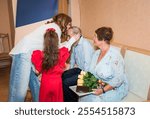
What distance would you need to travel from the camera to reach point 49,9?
→ 3.18 meters

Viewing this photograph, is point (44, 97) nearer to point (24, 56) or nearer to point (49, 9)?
point (24, 56)

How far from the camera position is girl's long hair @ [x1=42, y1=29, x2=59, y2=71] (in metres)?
2.07

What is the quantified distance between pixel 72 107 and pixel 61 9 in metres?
2.63

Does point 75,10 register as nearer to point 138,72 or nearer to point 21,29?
point 21,29

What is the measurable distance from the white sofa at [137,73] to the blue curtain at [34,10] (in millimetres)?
1437

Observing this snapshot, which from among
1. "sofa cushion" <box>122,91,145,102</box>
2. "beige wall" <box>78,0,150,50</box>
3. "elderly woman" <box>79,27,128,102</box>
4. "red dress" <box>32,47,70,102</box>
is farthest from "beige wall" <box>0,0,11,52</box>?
"sofa cushion" <box>122,91,145,102</box>

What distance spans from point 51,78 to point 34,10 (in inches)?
54.7

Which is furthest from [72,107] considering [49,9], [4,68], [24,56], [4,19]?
[4,19]

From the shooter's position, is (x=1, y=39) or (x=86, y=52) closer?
(x=86, y=52)

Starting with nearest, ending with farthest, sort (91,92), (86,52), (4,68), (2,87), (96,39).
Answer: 1. (91,92)
2. (96,39)
3. (86,52)
4. (2,87)
5. (4,68)

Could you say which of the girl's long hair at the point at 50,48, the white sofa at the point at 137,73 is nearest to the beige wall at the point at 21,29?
the girl's long hair at the point at 50,48

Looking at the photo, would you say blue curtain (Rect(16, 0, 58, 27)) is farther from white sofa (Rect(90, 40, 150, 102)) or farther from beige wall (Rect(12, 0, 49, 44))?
white sofa (Rect(90, 40, 150, 102))

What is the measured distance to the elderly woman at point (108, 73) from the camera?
2.03 metres

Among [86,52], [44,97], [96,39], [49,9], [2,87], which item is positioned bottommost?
[2,87]
